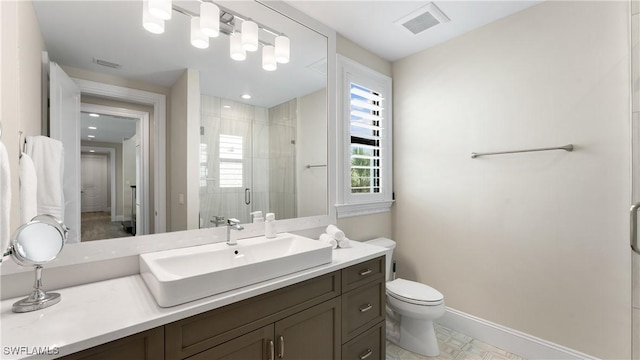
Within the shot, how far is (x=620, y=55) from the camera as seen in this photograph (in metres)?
1.57

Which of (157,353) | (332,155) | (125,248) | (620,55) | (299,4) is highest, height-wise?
(299,4)

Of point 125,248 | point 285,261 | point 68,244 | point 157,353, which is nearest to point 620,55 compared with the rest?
point 285,261

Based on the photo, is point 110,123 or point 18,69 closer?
point 18,69

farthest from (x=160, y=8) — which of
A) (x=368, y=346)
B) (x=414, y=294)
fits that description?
(x=414, y=294)

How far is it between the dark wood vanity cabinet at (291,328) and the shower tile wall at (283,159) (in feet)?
2.15

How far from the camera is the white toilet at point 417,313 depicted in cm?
186

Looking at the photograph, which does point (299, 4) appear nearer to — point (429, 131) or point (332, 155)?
point (332, 155)

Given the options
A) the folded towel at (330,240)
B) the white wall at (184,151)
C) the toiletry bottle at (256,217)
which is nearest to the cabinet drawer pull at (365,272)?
the folded towel at (330,240)

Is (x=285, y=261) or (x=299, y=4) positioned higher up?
(x=299, y=4)

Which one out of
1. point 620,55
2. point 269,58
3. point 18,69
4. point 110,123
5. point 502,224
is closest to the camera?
point 18,69

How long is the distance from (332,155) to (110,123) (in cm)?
141

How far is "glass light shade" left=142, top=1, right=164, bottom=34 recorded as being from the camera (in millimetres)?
1282

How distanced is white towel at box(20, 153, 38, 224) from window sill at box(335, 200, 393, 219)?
5.52 feet

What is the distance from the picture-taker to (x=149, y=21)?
1.29 meters
